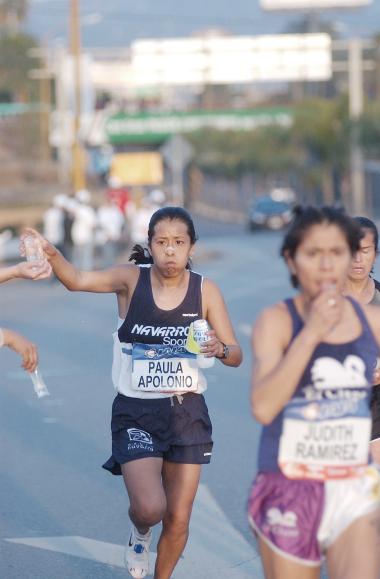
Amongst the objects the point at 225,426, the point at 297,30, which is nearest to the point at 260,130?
the point at 297,30

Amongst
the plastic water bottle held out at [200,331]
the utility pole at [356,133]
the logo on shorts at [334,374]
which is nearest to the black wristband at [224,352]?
the plastic water bottle held out at [200,331]

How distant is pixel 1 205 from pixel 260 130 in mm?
34412

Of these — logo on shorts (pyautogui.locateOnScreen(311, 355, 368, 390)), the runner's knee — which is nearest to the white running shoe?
the runner's knee

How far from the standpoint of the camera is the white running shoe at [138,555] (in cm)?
650

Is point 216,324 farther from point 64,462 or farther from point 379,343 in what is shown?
point 64,462

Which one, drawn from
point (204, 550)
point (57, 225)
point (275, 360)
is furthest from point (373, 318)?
point (57, 225)

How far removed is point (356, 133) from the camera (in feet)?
228

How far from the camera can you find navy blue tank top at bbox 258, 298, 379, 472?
464cm

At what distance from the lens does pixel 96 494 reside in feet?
30.4

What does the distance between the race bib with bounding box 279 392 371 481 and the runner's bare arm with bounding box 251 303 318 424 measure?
0.12 metres

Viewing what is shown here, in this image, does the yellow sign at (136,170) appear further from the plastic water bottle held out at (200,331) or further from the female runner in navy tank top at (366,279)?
the plastic water bottle held out at (200,331)

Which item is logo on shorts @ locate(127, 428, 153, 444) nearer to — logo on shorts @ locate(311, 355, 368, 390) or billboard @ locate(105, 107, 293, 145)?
logo on shorts @ locate(311, 355, 368, 390)

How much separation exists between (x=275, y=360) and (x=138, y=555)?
7.19ft

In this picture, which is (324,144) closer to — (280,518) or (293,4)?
(293,4)
